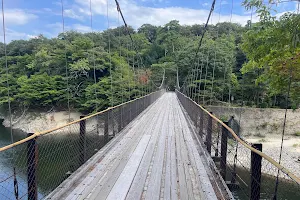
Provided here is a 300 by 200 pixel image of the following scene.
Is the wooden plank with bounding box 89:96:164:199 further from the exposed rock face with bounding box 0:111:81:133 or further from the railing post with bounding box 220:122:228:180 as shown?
the exposed rock face with bounding box 0:111:81:133

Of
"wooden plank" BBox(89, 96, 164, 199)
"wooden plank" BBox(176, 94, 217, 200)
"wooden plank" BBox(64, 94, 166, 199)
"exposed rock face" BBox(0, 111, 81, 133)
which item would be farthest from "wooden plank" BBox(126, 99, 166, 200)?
"exposed rock face" BBox(0, 111, 81, 133)

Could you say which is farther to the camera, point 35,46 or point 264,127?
point 35,46

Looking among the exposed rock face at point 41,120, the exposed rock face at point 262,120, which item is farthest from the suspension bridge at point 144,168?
the exposed rock face at point 41,120

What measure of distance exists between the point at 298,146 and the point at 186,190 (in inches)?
654

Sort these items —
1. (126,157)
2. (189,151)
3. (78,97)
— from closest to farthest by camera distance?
(126,157), (189,151), (78,97)

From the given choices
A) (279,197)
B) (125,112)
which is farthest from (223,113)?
(125,112)

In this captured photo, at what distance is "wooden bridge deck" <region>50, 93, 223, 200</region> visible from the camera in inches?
92.8

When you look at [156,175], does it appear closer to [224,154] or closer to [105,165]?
[105,165]

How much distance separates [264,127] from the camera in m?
19.5

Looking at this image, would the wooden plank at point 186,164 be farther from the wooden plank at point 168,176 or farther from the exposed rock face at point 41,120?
the exposed rock face at point 41,120

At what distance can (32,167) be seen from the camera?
2.04 meters

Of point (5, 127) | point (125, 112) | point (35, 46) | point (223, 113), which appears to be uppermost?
point (35, 46)

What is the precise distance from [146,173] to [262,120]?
18770 mm

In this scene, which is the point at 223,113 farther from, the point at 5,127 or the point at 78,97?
the point at 5,127
